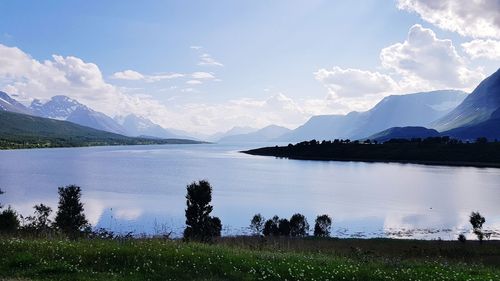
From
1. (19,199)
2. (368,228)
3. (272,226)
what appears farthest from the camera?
(19,199)

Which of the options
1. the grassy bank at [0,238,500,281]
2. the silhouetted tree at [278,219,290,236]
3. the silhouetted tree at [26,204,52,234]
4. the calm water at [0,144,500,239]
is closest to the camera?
the grassy bank at [0,238,500,281]

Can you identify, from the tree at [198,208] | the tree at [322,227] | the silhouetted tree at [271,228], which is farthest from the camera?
the tree at [322,227]

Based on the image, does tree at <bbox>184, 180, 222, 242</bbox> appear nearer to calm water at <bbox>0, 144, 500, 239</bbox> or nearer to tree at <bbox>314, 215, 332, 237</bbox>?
calm water at <bbox>0, 144, 500, 239</bbox>

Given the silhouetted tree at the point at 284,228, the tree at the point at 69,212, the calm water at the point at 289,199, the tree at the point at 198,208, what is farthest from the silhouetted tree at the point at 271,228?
the tree at the point at 69,212

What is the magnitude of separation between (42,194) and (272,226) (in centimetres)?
7592

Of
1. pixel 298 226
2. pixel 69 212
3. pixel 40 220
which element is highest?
pixel 69 212

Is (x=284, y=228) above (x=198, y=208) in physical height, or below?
below

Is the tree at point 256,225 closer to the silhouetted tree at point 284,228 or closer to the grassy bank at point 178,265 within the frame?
the silhouetted tree at point 284,228

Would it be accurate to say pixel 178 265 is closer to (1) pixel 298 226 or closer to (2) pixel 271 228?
(2) pixel 271 228

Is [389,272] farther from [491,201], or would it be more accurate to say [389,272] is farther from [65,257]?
[491,201]

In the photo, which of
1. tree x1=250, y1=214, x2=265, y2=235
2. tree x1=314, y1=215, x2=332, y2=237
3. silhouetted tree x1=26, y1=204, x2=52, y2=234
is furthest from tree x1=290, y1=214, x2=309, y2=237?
silhouetted tree x1=26, y1=204, x2=52, y2=234

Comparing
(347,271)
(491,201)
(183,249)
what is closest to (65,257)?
(183,249)

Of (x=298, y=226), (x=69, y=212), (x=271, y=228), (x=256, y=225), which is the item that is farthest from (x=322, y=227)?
(x=69, y=212)

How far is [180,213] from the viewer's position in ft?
335
